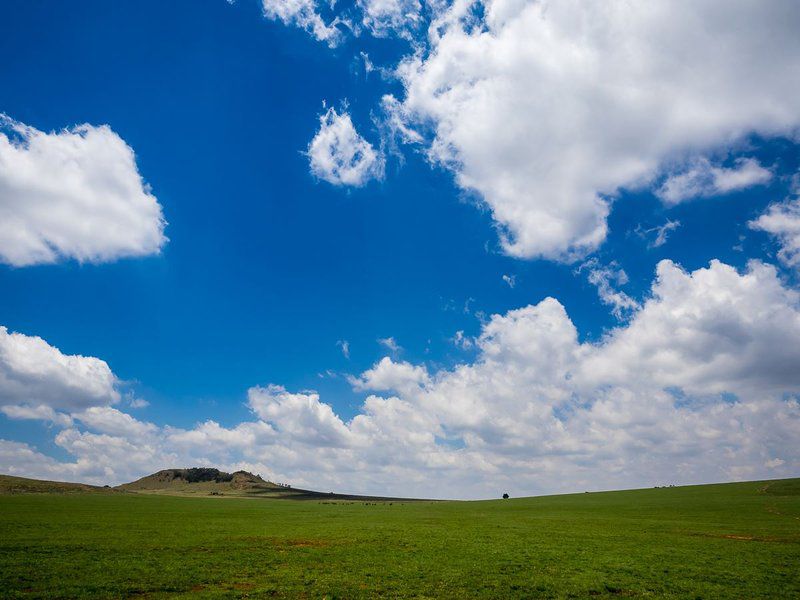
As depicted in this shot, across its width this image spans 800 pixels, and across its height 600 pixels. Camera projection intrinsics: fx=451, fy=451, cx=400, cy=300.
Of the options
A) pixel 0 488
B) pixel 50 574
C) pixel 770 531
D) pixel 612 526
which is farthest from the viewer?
pixel 0 488

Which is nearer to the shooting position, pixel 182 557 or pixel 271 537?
pixel 182 557

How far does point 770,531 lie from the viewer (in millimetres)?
56125

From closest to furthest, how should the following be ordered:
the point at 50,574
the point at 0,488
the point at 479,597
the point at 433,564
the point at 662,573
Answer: the point at 479,597 < the point at 50,574 < the point at 662,573 < the point at 433,564 < the point at 0,488

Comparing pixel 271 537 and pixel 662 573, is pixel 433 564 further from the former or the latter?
pixel 271 537

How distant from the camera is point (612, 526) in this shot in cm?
6638

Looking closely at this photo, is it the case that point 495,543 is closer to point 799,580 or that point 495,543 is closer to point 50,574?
point 799,580

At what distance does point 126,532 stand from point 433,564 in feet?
128

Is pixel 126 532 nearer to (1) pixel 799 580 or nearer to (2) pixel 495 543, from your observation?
(2) pixel 495 543

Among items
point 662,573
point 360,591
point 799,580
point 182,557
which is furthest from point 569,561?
point 182,557

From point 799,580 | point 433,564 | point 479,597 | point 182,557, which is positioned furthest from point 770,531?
point 182,557

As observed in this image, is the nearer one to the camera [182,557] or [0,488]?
[182,557]

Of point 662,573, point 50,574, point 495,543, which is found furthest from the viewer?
point 495,543

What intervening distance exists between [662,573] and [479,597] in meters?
16.0

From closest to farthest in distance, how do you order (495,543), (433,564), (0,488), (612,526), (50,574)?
(50,574) < (433,564) < (495,543) < (612,526) < (0,488)
